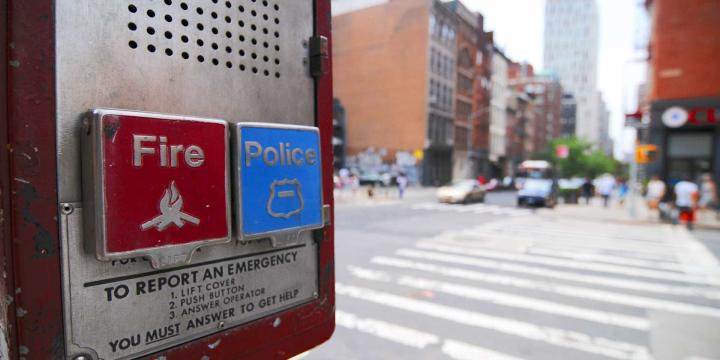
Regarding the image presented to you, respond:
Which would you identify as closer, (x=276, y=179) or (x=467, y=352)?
(x=276, y=179)

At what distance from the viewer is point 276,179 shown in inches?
49.4

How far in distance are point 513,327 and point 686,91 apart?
22.5 metres

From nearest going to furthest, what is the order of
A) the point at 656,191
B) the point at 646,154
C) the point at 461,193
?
the point at 646,154, the point at 656,191, the point at 461,193

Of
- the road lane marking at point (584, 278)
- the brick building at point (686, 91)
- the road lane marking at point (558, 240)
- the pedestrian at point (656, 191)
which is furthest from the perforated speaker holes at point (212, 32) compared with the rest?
the brick building at point (686, 91)

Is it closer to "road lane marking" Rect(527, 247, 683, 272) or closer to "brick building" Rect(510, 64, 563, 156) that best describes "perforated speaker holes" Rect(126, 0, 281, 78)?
"road lane marking" Rect(527, 247, 683, 272)

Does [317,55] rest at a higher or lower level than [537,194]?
higher

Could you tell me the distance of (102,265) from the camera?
975 mm

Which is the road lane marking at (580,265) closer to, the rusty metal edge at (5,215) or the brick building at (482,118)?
the rusty metal edge at (5,215)

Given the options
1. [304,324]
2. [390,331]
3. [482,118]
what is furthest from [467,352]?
[482,118]

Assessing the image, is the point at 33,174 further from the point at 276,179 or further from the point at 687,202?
the point at 687,202

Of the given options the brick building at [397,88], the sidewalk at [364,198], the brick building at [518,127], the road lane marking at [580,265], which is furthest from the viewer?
the brick building at [518,127]

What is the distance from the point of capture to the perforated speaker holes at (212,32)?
1.06m

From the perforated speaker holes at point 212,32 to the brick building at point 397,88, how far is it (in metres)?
34.2

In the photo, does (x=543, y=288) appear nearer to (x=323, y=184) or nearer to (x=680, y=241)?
(x=323, y=184)
